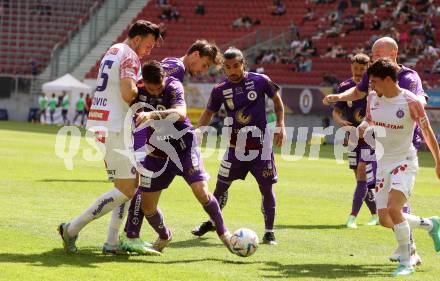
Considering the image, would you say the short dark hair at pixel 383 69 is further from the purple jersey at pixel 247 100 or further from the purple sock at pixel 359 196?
the purple sock at pixel 359 196

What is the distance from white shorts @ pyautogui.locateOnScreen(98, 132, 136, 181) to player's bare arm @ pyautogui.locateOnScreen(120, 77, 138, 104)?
40cm

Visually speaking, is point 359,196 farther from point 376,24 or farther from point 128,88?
point 376,24

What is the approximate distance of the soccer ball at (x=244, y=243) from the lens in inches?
370

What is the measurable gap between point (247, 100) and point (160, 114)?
249 centimetres

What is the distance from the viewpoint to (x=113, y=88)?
30.6 feet

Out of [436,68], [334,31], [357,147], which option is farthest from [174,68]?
[334,31]

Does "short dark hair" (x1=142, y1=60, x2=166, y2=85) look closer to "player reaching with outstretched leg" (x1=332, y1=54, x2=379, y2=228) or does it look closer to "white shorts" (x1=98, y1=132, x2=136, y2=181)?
"white shorts" (x1=98, y1=132, x2=136, y2=181)

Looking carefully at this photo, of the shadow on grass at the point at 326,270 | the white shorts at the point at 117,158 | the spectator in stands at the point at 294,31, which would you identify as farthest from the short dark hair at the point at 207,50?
the spectator in stands at the point at 294,31

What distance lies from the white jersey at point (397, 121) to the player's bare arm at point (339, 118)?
356cm

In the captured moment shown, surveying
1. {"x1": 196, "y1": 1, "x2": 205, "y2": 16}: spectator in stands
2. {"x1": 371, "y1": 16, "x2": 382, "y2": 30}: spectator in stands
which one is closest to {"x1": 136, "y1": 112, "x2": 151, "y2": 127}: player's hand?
{"x1": 371, "y1": 16, "x2": 382, "y2": 30}: spectator in stands

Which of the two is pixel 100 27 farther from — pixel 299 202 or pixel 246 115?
pixel 246 115

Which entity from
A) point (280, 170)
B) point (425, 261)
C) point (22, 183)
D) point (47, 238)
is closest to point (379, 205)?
point (425, 261)

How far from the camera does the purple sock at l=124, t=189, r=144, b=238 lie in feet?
32.4

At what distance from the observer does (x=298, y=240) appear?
37.1 ft
